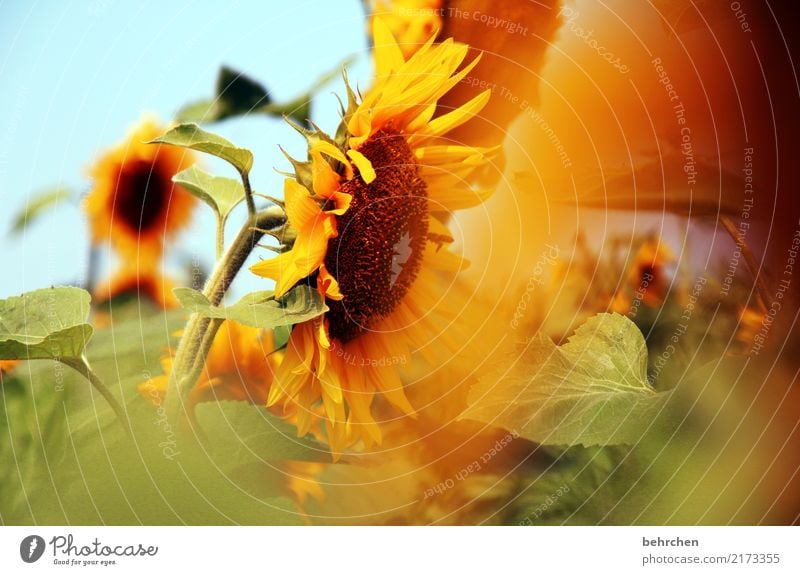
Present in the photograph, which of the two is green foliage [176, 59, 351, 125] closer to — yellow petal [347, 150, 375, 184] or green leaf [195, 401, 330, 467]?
yellow petal [347, 150, 375, 184]

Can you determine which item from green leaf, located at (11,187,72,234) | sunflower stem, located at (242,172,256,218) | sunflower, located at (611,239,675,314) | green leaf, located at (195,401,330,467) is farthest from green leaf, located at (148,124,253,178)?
sunflower, located at (611,239,675,314)

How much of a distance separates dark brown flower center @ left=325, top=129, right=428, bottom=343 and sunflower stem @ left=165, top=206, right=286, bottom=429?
71mm

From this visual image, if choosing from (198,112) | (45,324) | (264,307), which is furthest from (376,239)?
(45,324)

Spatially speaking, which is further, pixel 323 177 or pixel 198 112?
pixel 198 112

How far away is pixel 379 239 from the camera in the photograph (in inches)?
29.0

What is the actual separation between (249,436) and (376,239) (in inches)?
8.9

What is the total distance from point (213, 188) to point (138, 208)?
8 centimetres

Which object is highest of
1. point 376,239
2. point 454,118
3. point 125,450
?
point 454,118

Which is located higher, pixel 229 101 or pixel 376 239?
pixel 229 101

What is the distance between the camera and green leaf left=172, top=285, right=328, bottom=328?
2.37 ft

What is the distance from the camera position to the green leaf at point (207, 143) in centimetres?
77

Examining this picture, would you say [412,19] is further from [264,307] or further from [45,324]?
[45,324]

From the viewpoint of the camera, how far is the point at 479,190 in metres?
0.80
